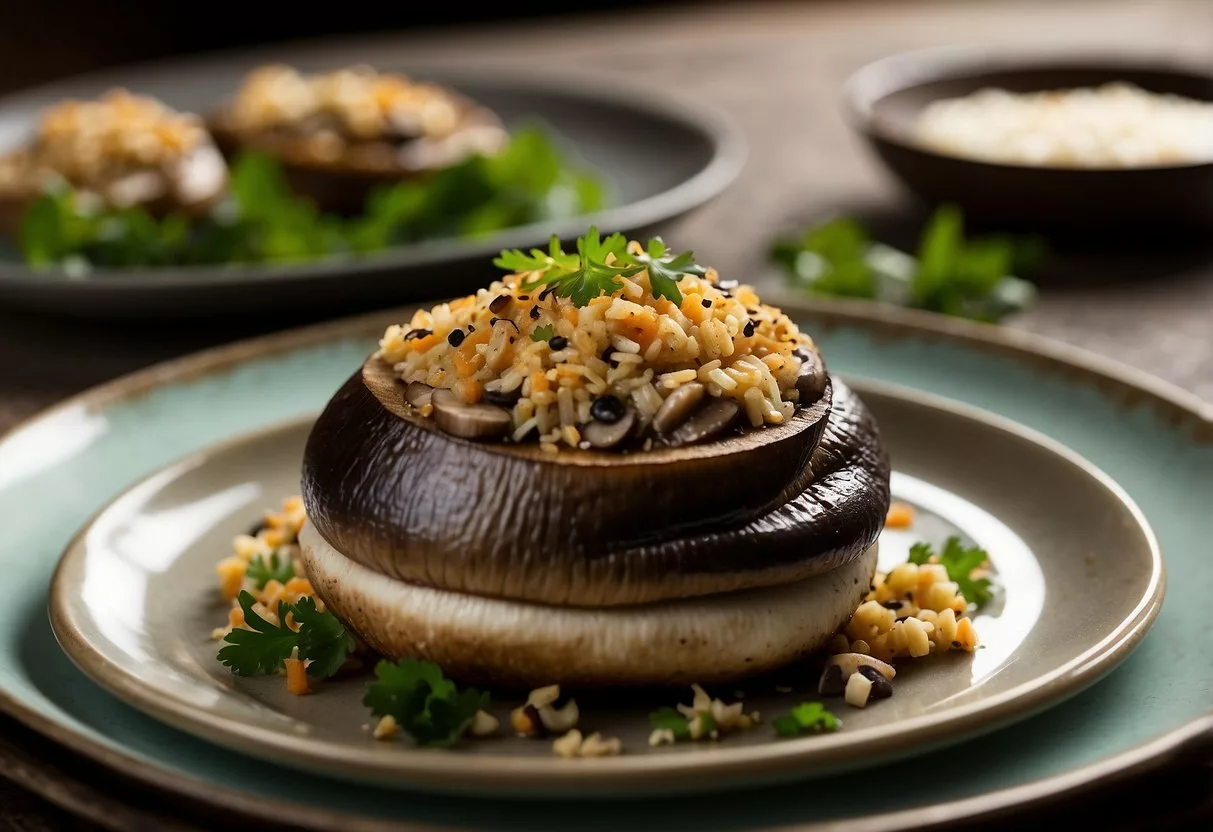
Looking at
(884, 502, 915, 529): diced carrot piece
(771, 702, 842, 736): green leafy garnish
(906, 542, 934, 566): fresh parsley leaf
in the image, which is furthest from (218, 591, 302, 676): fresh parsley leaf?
(884, 502, 915, 529): diced carrot piece

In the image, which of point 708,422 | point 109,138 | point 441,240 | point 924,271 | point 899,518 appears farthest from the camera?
point 109,138

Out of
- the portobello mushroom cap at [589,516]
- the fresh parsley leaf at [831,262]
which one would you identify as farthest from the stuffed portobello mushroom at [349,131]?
the portobello mushroom cap at [589,516]

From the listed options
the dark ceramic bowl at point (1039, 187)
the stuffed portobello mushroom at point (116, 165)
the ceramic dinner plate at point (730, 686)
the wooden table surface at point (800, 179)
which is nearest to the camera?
the ceramic dinner plate at point (730, 686)

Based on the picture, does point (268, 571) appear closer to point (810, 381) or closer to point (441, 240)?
point (810, 381)

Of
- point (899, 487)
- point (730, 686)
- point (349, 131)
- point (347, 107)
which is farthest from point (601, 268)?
point (347, 107)

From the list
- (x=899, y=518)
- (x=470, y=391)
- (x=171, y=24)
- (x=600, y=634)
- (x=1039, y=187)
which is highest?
(x=470, y=391)

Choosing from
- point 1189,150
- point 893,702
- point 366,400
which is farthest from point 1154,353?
point 366,400

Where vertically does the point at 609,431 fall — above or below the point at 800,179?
above

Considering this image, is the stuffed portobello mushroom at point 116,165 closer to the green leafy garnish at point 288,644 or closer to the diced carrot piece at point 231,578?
the diced carrot piece at point 231,578
